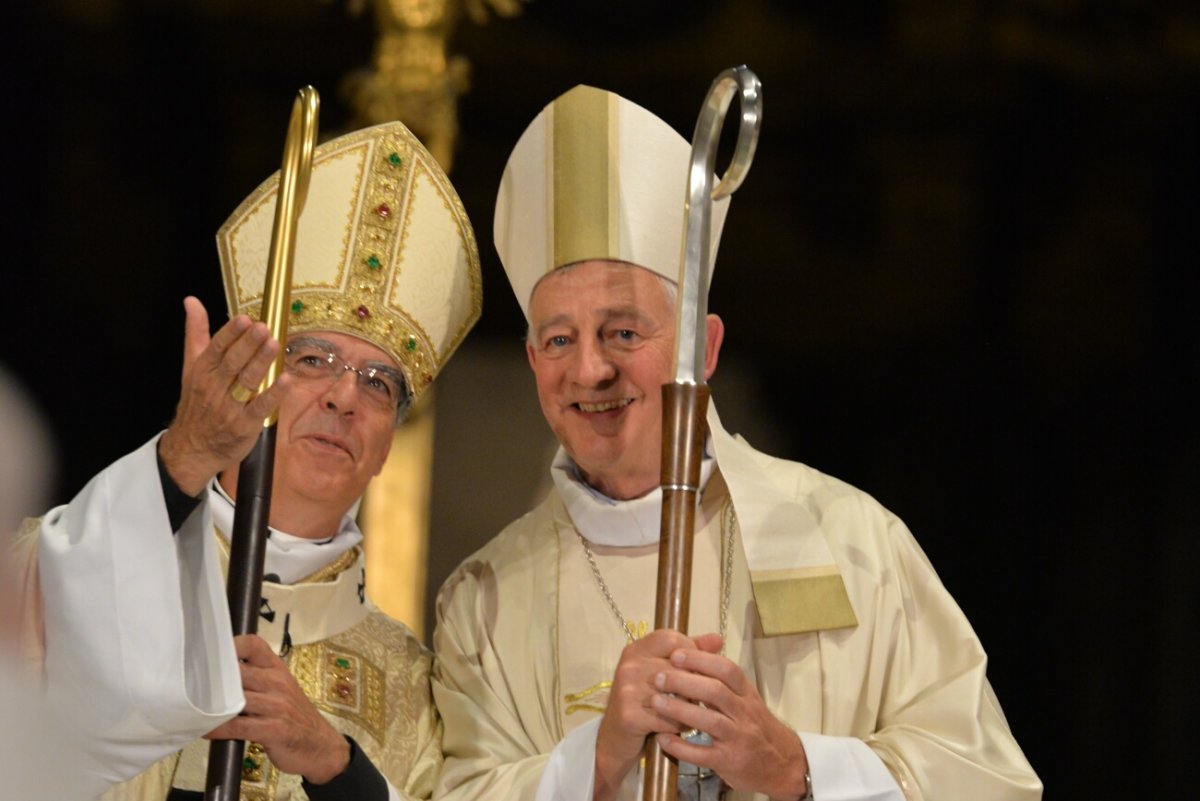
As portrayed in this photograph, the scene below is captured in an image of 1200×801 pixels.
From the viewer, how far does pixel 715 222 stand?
12.3ft

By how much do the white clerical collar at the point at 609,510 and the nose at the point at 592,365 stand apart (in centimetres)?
26

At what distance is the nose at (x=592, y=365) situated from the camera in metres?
3.62

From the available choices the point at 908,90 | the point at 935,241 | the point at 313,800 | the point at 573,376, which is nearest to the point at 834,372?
the point at 935,241

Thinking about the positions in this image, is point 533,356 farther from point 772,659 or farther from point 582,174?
point 772,659

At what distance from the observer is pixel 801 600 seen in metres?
3.62

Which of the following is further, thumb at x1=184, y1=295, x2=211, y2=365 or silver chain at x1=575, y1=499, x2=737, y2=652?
silver chain at x1=575, y1=499, x2=737, y2=652

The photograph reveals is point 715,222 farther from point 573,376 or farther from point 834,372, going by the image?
point 834,372

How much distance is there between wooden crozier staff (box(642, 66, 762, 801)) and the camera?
318 cm

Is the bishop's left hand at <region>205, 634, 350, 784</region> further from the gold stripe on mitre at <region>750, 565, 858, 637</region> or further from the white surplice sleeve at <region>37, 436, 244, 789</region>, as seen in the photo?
the gold stripe on mitre at <region>750, 565, 858, 637</region>

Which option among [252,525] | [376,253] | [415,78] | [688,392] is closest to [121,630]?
[252,525]

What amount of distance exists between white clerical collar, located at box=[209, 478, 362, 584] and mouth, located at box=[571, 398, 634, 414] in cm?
54

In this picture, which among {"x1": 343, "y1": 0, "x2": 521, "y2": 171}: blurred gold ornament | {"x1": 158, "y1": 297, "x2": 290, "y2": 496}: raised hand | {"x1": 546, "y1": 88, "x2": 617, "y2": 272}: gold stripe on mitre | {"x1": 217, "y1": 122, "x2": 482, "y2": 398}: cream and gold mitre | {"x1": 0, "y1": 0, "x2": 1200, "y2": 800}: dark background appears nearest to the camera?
{"x1": 158, "y1": 297, "x2": 290, "y2": 496}: raised hand

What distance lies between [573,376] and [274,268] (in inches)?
23.2

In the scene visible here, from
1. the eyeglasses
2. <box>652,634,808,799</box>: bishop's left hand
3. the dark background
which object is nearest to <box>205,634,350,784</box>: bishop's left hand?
<box>652,634,808,799</box>: bishop's left hand
